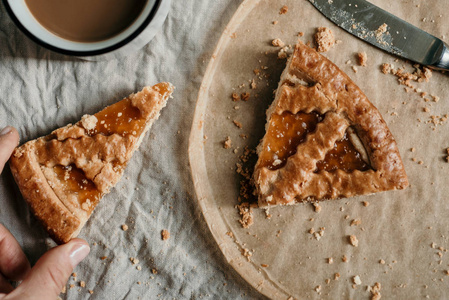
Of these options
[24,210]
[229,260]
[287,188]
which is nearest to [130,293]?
[229,260]

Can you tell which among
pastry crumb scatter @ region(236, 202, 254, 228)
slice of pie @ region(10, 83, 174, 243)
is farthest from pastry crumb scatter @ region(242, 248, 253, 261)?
slice of pie @ region(10, 83, 174, 243)

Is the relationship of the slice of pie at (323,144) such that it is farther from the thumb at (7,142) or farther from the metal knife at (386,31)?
the thumb at (7,142)

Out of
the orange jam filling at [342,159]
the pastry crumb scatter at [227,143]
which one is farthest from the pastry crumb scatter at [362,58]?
the pastry crumb scatter at [227,143]

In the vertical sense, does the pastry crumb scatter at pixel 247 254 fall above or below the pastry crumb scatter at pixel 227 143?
below

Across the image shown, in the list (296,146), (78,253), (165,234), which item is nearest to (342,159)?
(296,146)

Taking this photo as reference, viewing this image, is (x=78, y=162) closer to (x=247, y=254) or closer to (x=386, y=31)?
(x=247, y=254)

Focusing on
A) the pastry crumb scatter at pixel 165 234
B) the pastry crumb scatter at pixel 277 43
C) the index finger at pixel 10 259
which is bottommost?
the index finger at pixel 10 259

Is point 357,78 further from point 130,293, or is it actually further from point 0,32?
point 0,32
